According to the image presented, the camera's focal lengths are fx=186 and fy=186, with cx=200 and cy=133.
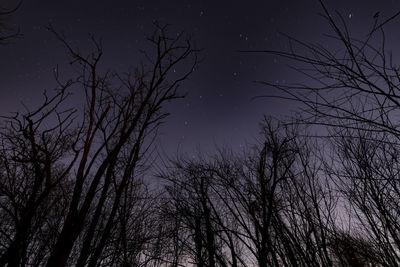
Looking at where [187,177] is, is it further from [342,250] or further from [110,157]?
[342,250]

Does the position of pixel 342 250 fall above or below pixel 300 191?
below

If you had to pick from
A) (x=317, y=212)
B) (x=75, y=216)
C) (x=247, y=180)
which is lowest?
(x=75, y=216)

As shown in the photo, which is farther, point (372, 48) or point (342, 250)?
point (342, 250)

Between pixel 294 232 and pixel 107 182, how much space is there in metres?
3.50

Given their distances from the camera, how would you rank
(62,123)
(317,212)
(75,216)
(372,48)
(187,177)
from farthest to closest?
(187,177)
(317,212)
(62,123)
(75,216)
(372,48)

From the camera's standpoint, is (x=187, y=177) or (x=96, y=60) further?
(x=187, y=177)

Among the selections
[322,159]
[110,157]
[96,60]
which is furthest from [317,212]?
[96,60]

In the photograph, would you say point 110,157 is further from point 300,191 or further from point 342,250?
point 342,250

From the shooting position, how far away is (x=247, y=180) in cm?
438

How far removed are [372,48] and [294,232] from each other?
11.1 feet

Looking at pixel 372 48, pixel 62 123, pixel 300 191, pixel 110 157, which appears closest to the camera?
pixel 372 48

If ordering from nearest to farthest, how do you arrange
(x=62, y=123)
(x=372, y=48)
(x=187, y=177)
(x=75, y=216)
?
1. (x=372, y=48)
2. (x=75, y=216)
3. (x=62, y=123)
4. (x=187, y=177)

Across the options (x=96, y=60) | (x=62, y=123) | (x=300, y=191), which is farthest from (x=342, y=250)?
(x=96, y=60)

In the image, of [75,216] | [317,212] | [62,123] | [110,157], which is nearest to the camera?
[75,216]
